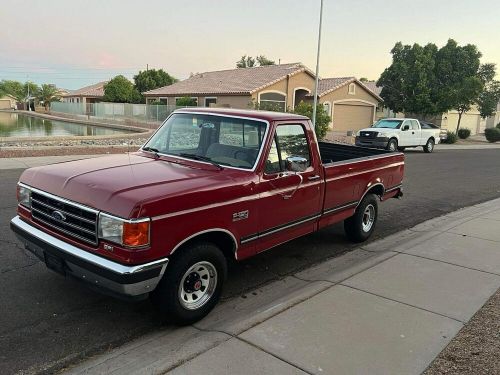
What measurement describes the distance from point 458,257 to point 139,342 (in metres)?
4.26

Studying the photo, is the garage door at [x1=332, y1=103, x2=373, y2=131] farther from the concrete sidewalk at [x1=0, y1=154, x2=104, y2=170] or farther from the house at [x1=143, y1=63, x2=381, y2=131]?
the concrete sidewalk at [x1=0, y1=154, x2=104, y2=170]

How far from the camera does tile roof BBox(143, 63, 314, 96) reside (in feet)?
116

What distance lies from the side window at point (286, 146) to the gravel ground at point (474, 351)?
7.29ft

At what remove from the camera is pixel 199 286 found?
13.0ft

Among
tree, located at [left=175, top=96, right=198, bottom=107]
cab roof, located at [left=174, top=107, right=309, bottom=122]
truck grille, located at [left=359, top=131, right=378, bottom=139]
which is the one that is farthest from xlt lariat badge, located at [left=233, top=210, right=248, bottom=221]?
tree, located at [left=175, top=96, right=198, bottom=107]

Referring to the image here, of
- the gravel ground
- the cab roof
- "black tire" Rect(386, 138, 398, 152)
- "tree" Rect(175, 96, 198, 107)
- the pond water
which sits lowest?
the pond water

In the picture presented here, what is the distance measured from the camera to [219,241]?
13.6 feet

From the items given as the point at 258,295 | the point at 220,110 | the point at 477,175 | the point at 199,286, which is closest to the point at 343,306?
the point at 258,295

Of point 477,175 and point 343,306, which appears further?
point 477,175

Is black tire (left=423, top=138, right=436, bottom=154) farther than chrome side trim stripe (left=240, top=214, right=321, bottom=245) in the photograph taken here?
Yes

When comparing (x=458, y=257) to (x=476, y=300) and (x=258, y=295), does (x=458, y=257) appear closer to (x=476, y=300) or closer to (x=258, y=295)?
(x=476, y=300)

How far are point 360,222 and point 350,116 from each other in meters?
35.9

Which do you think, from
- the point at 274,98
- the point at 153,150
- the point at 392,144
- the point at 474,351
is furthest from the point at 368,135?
the point at 474,351

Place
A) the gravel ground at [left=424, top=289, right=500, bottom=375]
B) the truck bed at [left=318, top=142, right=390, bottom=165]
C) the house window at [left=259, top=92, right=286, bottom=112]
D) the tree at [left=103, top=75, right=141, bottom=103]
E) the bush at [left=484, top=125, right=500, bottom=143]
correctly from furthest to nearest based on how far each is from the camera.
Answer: the tree at [left=103, top=75, right=141, bottom=103] < the bush at [left=484, top=125, right=500, bottom=143] < the house window at [left=259, top=92, right=286, bottom=112] < the truck bed at [left=318, top=142, right=390, bottom=165] < the gravel ground at [left=424, top=289, right=500, bottom=375]
